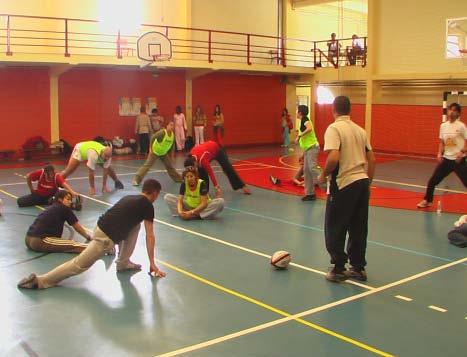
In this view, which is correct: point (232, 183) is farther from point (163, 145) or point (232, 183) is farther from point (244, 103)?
point (244, 103)

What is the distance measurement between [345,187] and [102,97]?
58.0ft

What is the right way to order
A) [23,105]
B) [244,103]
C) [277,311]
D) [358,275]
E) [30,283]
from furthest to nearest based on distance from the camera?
[244,103], [23,105], [358,275], [30,283], [277,311]

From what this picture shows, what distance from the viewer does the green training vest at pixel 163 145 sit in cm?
1338

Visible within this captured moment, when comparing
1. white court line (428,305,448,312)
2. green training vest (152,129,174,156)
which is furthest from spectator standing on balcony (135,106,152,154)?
white court line (428,305,448,312)

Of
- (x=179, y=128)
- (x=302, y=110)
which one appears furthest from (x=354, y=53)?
(x=302, y=110)

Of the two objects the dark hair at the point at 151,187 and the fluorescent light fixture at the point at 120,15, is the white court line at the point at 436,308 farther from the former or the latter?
the fluorescent light fixture at the point at 120,15

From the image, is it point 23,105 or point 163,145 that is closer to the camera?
point 163,145

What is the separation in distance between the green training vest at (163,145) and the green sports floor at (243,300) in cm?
417

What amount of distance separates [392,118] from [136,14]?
11.3m

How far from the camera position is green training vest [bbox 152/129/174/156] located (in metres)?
13.4

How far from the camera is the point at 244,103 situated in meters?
26.8

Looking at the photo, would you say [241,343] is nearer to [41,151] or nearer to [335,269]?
[335,269]

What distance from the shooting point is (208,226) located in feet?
30.9

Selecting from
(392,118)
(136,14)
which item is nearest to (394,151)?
(392,118)
